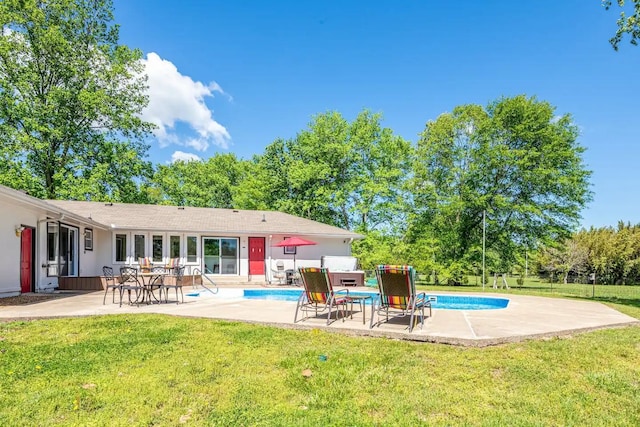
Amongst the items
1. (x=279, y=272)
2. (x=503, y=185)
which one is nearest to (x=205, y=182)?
(x=279, y=272)

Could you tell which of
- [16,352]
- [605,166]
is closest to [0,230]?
[16,352]

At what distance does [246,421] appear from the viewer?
301 centimetres

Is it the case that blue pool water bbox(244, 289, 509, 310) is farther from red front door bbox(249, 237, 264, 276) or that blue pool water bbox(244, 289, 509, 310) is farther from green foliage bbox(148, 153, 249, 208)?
green foliage bbox(148, 153, 249, 208)

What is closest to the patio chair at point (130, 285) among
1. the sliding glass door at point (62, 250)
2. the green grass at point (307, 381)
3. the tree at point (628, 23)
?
the green grass at point (307, 381)

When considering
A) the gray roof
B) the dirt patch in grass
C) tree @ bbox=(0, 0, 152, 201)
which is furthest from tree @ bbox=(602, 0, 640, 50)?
tree @ bbox=(0, 0, 152, 201)

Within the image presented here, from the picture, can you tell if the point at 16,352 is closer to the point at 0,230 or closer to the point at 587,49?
the point at 0,230

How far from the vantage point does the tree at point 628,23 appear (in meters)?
11.1

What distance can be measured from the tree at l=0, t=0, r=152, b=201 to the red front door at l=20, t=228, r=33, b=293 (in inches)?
561

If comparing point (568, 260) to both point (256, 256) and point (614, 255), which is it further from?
point (256, 256)

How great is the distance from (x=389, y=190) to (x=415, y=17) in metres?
15.7

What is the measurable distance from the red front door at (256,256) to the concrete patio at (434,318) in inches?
374

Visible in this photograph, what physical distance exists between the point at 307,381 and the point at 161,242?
16545 millimetres

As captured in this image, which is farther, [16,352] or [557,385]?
[16,352]

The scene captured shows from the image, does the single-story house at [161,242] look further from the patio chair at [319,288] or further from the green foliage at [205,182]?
the green foliage at [205,182]
